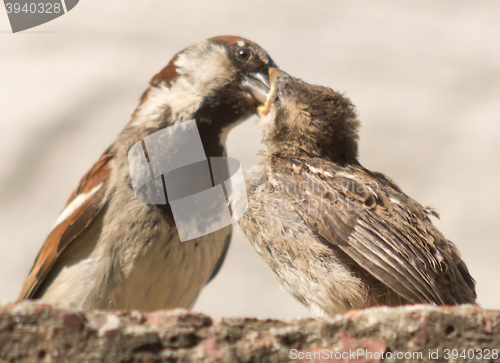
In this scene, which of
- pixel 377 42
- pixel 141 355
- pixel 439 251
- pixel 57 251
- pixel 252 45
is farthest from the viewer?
pixel 377 42

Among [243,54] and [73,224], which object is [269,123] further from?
[73,224]

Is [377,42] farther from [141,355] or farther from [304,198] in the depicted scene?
[141,355]

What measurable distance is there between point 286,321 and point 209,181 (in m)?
0.85

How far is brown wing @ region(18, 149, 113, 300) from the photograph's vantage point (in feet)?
5.41

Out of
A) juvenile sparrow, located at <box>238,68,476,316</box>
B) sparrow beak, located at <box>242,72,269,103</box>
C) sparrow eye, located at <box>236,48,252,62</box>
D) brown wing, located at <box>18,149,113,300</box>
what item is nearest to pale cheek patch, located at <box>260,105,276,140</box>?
juvenile sparrow, located at <box>238,68,476,316</box>

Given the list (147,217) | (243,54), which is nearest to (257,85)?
(243,54)

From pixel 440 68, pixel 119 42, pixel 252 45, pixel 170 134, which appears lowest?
pixel 170 134

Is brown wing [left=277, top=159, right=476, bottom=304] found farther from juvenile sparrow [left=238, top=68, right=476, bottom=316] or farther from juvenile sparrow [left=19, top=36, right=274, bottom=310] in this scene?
juvenile sparrow [left=19, top=36, right=274, bottom=310]

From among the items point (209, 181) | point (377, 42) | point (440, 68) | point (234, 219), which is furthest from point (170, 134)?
point (440, 68)

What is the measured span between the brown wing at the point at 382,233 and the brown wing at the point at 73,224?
0.69 meters

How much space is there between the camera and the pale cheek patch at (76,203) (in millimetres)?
1703

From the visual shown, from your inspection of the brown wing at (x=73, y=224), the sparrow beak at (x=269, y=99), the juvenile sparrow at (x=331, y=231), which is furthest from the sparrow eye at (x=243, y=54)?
the brown wing at (x=73, y=224)

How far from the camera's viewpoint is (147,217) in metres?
1.63

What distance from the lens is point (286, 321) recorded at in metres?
0.90
